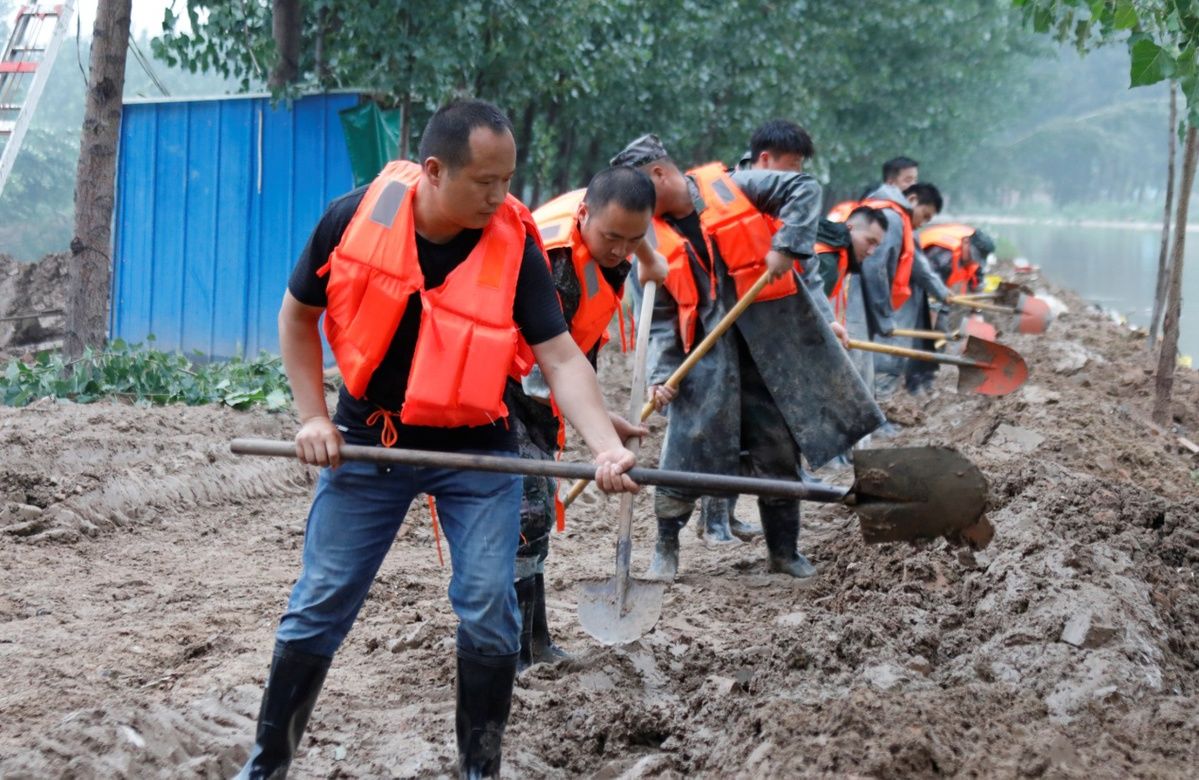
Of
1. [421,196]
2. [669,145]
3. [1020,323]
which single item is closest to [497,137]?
[421,196]

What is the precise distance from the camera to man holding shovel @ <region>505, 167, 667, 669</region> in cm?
475

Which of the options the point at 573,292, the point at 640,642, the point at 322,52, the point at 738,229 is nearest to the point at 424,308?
the point at 573,292

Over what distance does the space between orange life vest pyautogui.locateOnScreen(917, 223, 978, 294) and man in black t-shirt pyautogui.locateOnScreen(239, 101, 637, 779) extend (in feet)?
34.7

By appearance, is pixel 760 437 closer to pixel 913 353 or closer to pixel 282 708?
pixel 913 353

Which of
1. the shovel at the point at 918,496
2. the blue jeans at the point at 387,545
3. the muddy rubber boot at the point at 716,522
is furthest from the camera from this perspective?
the muddy rubber boot at the point at 716,522

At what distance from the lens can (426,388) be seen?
3.53 metres

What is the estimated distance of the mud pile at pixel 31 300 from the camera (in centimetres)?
1370

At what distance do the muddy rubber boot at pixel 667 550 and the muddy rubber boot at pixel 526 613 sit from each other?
59.8 inches

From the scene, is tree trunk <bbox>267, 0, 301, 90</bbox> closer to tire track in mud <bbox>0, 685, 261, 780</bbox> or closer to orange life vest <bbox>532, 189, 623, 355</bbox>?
orange life vest <bbox>532, 189, 623, 355</bbox>

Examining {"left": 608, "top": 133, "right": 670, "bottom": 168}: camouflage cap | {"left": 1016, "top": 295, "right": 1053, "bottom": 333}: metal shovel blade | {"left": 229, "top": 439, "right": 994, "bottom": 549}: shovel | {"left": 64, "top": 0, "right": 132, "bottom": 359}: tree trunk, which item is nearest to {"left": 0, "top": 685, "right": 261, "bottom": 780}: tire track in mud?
{"left": 229, "top": 439, "right": 994, "bottom": 549}: shovel

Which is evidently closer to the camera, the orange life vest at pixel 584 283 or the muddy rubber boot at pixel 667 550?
the orange life vest at pixel 584 283

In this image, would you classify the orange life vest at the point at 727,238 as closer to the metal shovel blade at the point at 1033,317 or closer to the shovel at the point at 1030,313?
the shovel at the point at 1030,313

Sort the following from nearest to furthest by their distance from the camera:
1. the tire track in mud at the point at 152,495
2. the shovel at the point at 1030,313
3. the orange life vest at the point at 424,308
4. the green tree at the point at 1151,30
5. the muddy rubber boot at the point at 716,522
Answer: the orange life vest at the point at 424,308
the green tree at the point at 1151,30
the tire track in mud at the point at 152,495
the muddy rubber boot at the point at 716,522
the shovel at the point at 1030,313

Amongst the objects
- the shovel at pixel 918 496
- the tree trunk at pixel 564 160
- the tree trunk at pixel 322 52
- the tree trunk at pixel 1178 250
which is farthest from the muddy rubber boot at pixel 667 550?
the tree trunk at pixel 564 160
